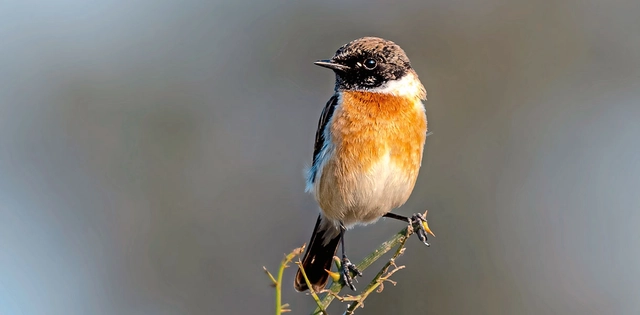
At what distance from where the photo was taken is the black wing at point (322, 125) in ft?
19.1

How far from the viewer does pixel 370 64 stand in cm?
583

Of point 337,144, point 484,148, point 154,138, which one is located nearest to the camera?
point 337,144

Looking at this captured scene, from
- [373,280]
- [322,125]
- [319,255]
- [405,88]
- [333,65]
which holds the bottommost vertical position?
[319,255]

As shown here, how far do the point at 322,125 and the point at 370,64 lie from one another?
55 cm

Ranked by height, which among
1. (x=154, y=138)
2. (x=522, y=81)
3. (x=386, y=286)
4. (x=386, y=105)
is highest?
(x=386, y=105)

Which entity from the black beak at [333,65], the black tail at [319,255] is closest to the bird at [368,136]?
the black beak at [333,65]

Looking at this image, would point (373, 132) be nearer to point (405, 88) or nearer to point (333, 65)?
point (405, 88)

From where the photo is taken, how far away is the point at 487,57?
41.1 feet

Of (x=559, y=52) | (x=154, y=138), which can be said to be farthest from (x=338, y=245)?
(x=559, y=52)

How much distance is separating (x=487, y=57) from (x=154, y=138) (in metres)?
5.10

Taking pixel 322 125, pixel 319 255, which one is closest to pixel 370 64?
pixel 322 125

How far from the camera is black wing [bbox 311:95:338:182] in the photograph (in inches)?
229

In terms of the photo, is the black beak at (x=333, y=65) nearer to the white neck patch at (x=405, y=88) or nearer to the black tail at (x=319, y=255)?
the white neck patch at (x=405, y=88)

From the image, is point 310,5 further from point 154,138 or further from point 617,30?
point 617,30
